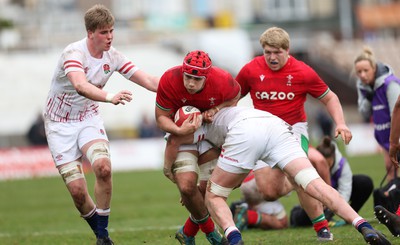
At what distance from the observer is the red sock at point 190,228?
33.7 feet

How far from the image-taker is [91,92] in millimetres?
9906

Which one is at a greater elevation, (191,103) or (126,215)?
(191,103)

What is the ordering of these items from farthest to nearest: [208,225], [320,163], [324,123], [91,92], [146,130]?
[324,123] → [146,130] → [320,163] → [208,225] → [91,92]

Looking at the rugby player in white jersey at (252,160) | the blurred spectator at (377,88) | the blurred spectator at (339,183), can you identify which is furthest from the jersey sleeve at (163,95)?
the blurred spectator at (377,88)

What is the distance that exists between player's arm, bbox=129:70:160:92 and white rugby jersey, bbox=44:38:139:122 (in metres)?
0.07

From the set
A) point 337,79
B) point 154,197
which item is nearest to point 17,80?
point 337,79

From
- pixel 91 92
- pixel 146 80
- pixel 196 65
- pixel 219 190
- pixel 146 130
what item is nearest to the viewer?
pixel 196 65

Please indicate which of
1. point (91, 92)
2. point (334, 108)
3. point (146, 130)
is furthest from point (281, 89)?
point (146, 130)

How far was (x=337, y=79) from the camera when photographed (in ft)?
156

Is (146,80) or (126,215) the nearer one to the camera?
(146,80)

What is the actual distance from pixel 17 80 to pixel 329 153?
107 feet

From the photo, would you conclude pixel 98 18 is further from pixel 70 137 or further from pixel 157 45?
pixel 157 45

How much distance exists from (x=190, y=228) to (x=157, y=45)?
38.6 metres

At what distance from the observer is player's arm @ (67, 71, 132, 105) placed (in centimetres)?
942
